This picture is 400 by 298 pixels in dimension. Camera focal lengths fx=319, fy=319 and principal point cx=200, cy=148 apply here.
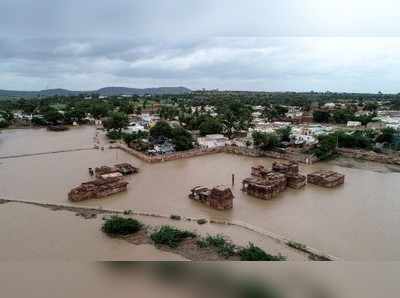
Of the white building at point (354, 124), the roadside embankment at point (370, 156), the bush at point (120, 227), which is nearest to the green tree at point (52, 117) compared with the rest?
the roadside embankment at point (370, 156)

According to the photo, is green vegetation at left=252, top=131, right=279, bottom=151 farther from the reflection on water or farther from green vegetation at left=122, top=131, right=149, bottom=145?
the reflection on water

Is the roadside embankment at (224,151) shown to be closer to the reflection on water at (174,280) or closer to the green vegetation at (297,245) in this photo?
the green vegetation at (297,245)

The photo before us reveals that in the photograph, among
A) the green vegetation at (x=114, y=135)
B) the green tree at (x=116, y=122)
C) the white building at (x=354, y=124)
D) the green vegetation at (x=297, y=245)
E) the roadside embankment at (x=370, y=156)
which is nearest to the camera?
the green vegetation at (x=297, y=245)

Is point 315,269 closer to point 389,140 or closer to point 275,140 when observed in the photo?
point 275,140

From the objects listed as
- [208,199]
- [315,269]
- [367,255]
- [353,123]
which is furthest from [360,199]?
[353,123]

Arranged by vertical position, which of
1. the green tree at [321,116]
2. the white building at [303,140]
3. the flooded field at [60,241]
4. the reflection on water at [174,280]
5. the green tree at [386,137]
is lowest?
the flooded field at [60,241]
